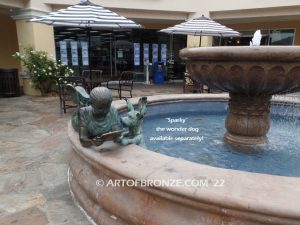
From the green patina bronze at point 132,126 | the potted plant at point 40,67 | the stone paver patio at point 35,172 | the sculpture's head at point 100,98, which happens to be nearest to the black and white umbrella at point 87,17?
the stone paver patio at point 35,172

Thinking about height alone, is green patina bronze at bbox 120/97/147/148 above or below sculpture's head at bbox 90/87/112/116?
below

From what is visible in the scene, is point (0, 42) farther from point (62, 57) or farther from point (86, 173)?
point (86, 173)

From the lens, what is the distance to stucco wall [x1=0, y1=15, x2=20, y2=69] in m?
11.3

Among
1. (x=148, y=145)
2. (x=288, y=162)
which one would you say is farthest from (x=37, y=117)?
(x=288, y=162)

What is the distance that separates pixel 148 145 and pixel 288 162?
1754 millimetres

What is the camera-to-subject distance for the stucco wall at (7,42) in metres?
11.3

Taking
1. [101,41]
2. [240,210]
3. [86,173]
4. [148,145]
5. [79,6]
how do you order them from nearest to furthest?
[240,210] < [86,173] < [148,145] < [79,6] < [101,41]

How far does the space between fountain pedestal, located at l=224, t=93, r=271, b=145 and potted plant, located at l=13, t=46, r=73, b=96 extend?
6392 millimetres

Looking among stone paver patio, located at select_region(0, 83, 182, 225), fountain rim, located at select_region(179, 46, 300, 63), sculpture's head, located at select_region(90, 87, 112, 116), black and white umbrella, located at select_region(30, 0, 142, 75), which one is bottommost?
stone paver patio, located at select_region(0, 83, 182, 225)

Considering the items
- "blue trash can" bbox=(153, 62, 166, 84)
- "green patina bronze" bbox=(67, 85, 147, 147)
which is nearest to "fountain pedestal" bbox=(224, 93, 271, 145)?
"green patina bronze" bbox=(67, 85, 147, 147)

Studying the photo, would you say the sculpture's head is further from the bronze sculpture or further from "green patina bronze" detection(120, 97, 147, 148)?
"green patina bronze" detection(120, 97, 147, 148)

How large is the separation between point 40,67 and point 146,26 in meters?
6.22

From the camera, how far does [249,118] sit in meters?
3.60

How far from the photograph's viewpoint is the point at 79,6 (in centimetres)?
590
